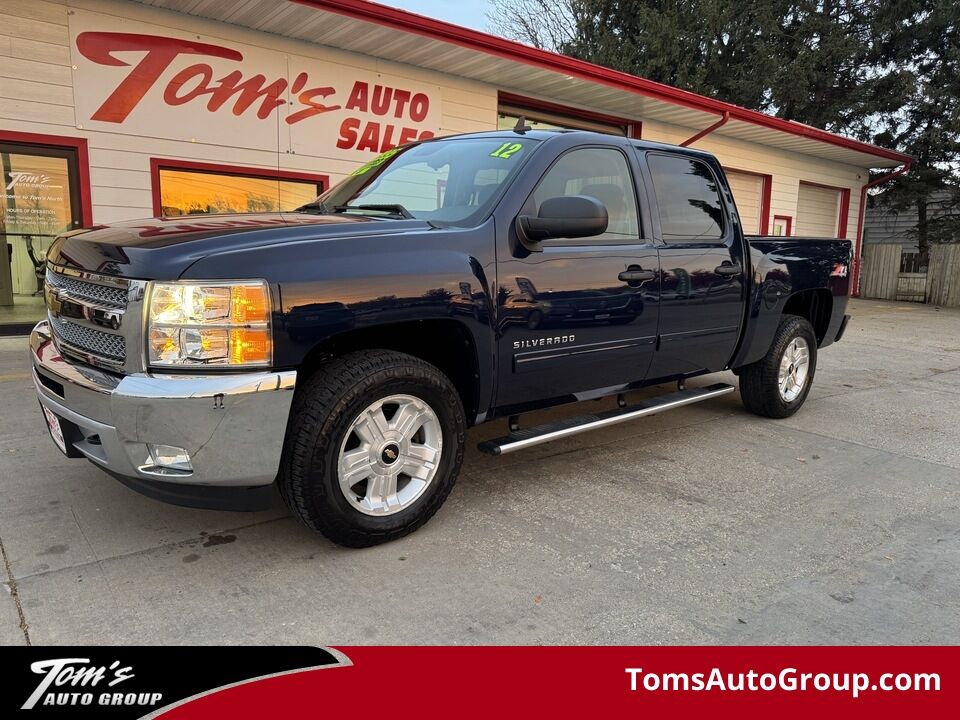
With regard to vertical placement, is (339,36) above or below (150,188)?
above

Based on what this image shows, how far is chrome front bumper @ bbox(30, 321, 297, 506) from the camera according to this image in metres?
2.60

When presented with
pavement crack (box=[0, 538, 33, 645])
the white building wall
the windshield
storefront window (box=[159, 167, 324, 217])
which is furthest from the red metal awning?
pavement crack (box=[0, 538, 33, 645])

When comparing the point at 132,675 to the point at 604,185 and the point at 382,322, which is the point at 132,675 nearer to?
the point at 382,322

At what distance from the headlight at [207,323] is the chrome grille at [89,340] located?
0.19 meters

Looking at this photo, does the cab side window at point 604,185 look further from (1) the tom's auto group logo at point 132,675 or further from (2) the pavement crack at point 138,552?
(1) the tom's auto group logo at point 132,675

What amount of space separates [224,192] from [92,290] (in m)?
6.54

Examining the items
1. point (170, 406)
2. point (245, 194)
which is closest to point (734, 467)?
point (170, 406)

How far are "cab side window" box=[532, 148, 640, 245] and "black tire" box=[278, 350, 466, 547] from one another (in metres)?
1.26

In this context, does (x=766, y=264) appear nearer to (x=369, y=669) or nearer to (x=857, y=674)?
(x=857, y=674)

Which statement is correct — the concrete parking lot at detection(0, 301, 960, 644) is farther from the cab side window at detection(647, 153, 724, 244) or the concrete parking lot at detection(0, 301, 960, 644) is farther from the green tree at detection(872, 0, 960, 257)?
the green tree at detection(872, 0, 960, 257)

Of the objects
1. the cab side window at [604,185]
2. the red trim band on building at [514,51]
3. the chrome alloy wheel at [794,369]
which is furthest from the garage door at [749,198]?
the cab side window at [604,185]

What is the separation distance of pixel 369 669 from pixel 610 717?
2.59 ft

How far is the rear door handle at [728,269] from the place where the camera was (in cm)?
457

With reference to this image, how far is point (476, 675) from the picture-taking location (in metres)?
2.33
